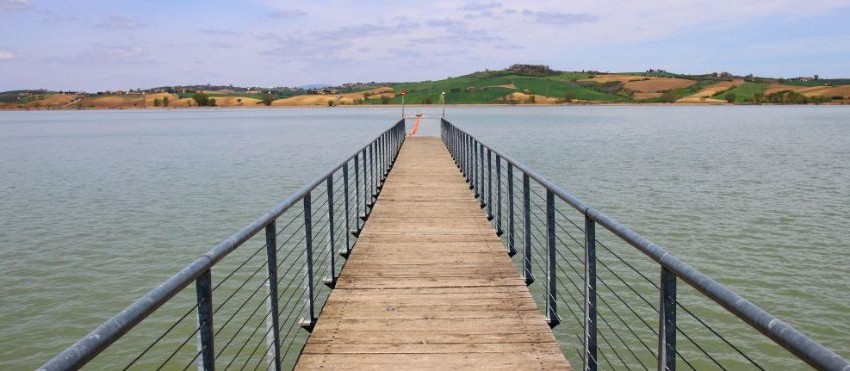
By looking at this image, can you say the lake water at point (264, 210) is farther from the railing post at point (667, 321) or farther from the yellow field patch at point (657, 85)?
the yellow field patch at point (657, 85)

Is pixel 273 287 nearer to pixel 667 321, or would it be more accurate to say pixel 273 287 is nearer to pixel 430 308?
pixel 430 308

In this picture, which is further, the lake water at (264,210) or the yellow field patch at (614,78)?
the yellow field patch at (614,78)

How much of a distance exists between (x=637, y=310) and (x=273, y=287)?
20.4 ft

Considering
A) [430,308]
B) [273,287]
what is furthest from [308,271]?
[273,287]

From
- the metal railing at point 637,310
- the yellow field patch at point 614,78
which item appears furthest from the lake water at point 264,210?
the yellow field patch at point 614,78

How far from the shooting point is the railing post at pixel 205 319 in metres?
2.95

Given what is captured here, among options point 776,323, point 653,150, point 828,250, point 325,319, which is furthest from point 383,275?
point 653,150

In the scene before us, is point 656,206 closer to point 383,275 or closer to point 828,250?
point 828,250

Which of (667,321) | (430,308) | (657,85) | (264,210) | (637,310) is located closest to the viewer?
(667,321)

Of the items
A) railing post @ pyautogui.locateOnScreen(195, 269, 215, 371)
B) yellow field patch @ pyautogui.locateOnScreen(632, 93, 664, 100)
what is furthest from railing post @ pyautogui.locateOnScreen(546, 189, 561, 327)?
yellow field patch @ pyautogui.locateOnScreen(632, 93, 664, 100)

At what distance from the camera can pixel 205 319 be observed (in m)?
2.96

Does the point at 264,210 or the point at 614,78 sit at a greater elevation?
the point at 614,78

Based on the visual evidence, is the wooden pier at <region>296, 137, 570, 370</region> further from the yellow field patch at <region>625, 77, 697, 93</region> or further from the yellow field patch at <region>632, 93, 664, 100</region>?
the yellow field patch at <region>625, 77, 697, 93</region>

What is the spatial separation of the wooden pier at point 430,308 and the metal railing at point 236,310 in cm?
36
